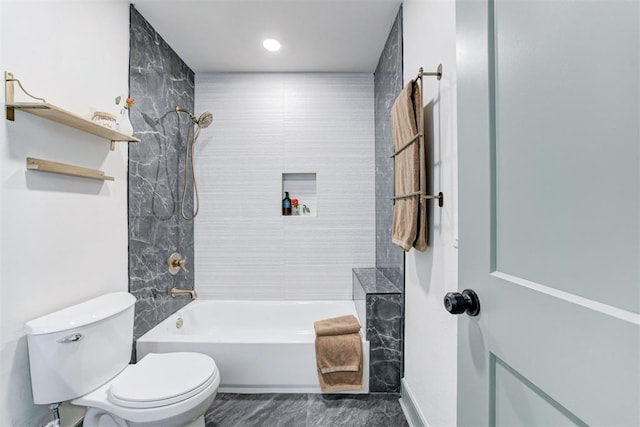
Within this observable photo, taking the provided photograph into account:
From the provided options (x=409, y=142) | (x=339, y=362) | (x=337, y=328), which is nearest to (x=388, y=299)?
(x=337, y=328)

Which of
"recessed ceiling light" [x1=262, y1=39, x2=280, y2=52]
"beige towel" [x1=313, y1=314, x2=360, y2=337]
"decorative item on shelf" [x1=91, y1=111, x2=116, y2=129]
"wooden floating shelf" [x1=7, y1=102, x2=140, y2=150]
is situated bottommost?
"beige towel" [x1=313, y1=314, x2=360, y2=337]

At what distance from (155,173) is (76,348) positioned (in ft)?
4.30

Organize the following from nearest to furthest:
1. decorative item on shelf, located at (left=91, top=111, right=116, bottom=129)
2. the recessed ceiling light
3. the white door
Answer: the white door < decorative item on shelf, located at (left=91, top=111, right=116, bottom=129) < the recessed ceiling light

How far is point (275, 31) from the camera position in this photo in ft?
7.32

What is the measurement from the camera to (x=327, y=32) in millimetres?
2242

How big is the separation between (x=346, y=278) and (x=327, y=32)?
206cm

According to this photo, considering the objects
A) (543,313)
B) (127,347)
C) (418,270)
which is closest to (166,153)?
(127,347)

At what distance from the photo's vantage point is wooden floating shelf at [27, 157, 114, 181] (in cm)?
127

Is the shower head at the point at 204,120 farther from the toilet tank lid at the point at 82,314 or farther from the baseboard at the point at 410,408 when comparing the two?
the baseboard at the point at 410,408

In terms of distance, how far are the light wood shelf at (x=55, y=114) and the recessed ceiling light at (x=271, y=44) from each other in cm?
131

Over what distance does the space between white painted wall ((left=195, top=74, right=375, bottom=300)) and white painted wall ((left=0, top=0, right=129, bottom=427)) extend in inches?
39.4

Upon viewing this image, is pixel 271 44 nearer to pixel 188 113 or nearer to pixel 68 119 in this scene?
pixel 188 113

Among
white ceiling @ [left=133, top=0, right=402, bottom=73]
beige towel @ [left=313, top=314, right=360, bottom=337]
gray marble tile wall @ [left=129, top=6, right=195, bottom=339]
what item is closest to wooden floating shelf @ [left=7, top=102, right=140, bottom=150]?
gray marble tile wall @ [left=129, top=6, right=195, bottom=339]

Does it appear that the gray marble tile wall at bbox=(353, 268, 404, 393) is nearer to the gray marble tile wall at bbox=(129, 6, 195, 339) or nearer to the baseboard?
the baseboard
